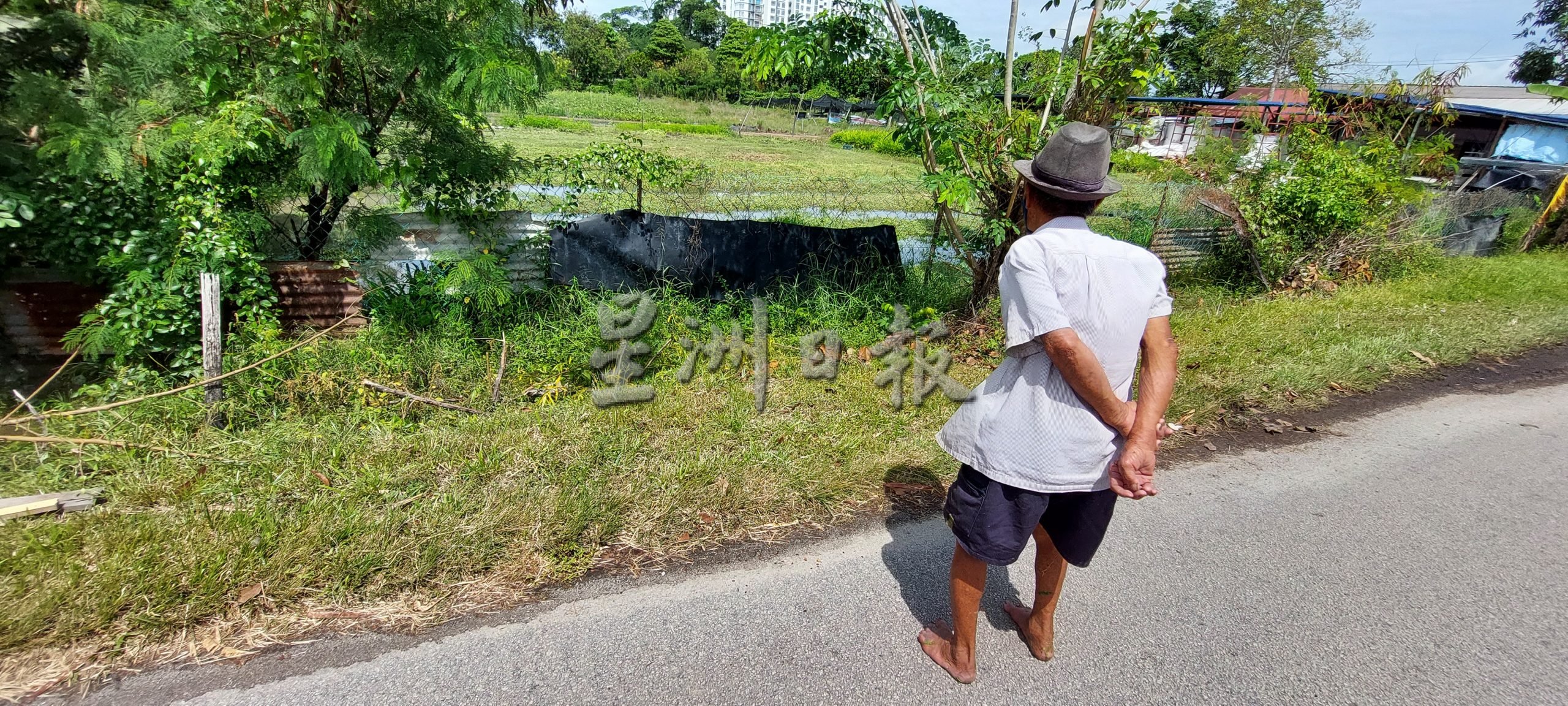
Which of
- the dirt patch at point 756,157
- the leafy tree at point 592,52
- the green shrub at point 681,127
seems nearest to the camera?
the dirt patch at point 756,157

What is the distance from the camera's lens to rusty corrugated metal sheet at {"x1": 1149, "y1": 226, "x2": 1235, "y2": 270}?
7.57 meters

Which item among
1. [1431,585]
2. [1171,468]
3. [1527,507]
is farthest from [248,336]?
[1527,507]

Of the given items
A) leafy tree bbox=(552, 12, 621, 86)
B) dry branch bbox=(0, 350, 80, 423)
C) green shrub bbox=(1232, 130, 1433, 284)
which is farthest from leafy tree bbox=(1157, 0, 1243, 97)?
leafy tree bbox=(552, 12, 621, 86)

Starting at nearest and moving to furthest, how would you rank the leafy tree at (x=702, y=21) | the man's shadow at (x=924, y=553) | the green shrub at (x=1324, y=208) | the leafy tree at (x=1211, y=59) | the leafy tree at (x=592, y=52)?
the man's shadow at (x=924, y=553) → the green shrub at (x=1324, y=208) → the leafy tree at (x=1211, y=59) → the leafy tree at (x=592, y=52) → the leafy tree at (x=702, y=21)

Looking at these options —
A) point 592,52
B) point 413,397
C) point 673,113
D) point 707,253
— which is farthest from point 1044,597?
point 592,52

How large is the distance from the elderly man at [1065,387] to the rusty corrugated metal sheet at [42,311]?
4.27 meters

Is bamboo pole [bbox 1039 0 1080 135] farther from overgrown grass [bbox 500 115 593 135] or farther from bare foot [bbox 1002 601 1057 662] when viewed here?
overgrown grass [bbox 500 115 593 135]

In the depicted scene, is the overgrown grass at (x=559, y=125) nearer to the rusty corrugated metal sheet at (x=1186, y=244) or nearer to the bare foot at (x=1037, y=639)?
the rusty corrugated metal sheet at (x=1186, y=244)

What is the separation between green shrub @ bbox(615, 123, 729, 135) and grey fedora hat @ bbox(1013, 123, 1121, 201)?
29398 millimetres

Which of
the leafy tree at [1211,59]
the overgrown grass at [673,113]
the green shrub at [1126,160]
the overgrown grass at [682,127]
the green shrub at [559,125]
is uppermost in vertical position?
the leafy tree at [1211,59]

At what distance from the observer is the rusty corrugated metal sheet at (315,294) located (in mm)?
4055

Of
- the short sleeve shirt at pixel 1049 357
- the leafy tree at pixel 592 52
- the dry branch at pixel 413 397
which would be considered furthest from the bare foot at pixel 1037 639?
the leafy tree at pixel 592 52

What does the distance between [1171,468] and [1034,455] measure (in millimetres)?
2299

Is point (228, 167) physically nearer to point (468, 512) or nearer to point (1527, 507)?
point (468, 512)
